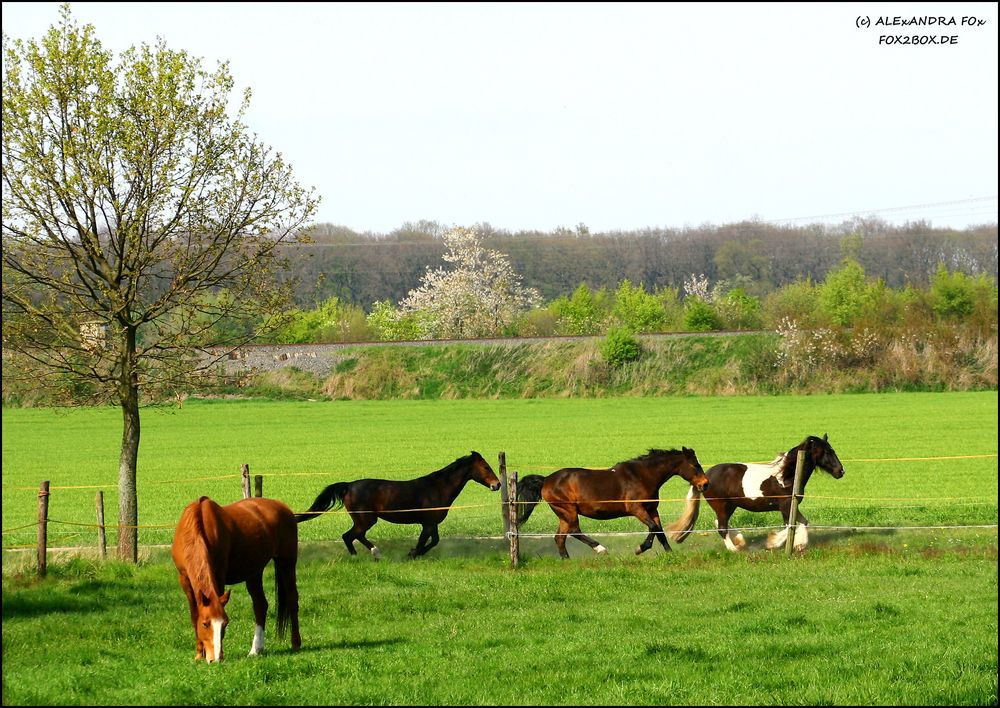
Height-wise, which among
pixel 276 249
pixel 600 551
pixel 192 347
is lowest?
pixel 600 551

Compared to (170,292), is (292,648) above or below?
below

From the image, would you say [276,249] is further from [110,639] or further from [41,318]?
[110,639]

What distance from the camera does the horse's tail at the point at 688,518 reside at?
60.6ft

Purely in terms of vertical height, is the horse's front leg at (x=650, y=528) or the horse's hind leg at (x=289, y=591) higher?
the horse's hind leg at (x=289, y=591)

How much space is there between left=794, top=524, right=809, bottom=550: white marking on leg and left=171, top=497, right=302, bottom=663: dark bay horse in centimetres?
889

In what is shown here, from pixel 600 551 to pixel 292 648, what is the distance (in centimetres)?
777

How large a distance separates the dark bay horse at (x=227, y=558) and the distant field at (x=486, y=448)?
8.02 m

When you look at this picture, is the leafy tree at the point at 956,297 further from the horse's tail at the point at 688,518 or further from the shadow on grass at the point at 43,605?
the shadow on grass at the point at 43,605

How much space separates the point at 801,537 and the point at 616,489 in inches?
111

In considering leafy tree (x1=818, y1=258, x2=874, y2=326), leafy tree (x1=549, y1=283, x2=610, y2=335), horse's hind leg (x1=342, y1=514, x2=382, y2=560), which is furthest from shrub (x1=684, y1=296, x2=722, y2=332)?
horse's hind leg (x1=342, y1=514, x2=382, y2=560)

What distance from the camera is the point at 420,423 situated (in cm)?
4853

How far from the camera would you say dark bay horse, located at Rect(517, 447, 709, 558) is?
18109mm

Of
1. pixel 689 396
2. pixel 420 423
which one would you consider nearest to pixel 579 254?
pixel 689 396

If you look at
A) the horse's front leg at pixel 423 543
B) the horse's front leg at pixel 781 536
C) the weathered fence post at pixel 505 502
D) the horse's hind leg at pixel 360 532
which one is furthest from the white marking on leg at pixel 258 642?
the horse's front leg at pixel 781 536
